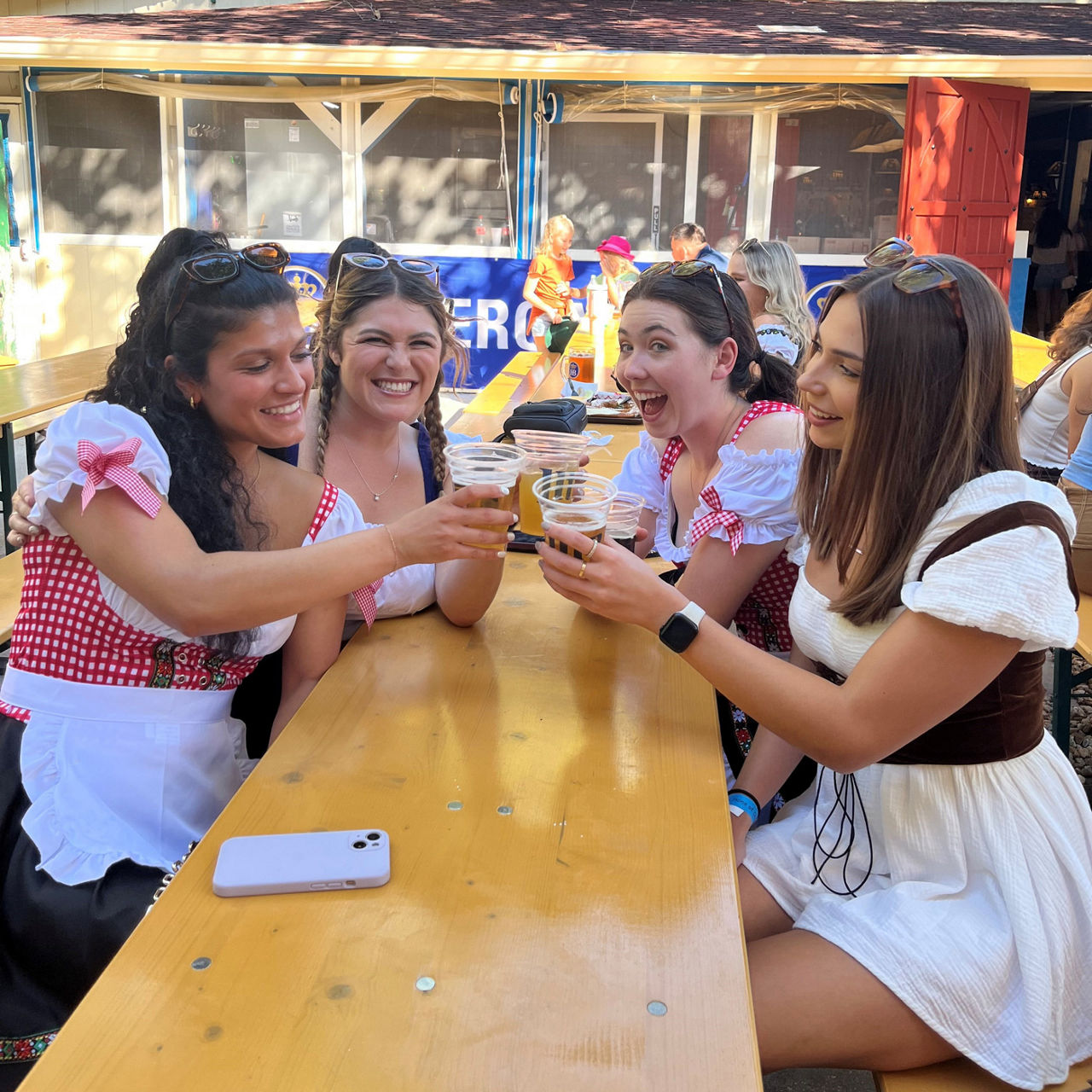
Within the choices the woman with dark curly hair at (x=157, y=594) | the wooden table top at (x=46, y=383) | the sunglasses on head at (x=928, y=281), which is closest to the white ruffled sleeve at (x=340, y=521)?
the woman with dark curly hair at (x=157, y=594)

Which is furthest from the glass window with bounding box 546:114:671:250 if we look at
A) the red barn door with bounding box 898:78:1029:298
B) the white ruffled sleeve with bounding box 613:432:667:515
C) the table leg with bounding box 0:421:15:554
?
the white ruffled sleeve with bounding box 613:432:667:515

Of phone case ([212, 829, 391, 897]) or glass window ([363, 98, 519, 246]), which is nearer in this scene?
phone case ([212, 829, 391, 897])

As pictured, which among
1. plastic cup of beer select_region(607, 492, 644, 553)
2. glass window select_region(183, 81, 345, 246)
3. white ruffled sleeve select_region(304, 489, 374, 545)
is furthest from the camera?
glass window select_region(183, 81, 345, 246)

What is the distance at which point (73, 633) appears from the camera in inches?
70.3

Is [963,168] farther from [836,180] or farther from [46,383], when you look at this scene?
[46,383]

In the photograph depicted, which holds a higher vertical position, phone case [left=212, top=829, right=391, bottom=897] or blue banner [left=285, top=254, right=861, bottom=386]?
phone case [left=212, top=829, right=391, bottom=897]

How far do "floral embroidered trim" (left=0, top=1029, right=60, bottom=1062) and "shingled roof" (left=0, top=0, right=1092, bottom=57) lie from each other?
378 inches

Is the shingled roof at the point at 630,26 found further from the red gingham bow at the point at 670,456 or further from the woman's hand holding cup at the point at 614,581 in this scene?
the woman's hand holding cup at the point at 614,581

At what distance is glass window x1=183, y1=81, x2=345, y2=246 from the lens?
425 inches

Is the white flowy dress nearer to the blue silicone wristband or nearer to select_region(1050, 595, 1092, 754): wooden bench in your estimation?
the blue silicone wristband

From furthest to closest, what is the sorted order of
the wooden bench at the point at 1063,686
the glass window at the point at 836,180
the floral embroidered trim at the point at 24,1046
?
1. the glass window at the point at 836,180
2. the wooden bench at the point at 1063,686
3. the floral embroidered trim at the point at 24,1046

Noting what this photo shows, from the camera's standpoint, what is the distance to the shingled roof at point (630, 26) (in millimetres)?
9961

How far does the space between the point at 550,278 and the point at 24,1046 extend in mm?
8850

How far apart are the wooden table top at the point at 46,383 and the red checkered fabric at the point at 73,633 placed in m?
3.09
